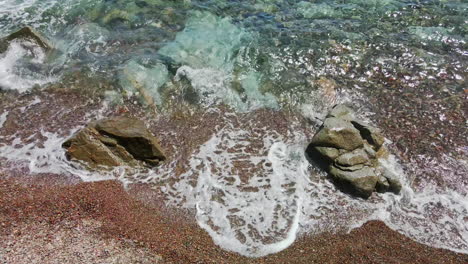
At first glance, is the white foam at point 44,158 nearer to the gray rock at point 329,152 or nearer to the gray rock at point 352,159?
the gray rock at point 329,152

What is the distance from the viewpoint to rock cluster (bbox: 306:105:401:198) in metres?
6.95

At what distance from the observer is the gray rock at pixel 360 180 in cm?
687

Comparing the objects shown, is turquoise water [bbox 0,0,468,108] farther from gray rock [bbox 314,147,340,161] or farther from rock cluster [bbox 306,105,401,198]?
gray rock [bbox 314,147,340,161]

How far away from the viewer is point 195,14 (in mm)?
12078

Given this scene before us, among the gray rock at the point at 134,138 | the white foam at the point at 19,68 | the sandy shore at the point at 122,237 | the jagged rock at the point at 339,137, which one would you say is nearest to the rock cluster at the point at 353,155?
the jagged rock at the point at 339,137

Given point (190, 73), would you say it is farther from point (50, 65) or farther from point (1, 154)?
point (1, 154)

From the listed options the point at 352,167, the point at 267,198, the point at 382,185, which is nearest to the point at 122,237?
the point at 267,198

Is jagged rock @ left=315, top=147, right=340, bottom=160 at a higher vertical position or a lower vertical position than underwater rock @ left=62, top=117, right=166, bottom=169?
lower

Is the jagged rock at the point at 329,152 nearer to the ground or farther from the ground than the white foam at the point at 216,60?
nearer to the ground

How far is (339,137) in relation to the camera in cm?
750

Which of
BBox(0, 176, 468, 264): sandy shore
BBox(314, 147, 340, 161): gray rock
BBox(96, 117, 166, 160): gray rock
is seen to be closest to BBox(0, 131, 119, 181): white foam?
BBox(0, 176, 468, 264): sandy shore

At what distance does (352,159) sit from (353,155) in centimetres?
11

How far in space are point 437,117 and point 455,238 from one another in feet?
10.8

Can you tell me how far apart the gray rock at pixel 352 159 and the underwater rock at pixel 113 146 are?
343 centimetres
